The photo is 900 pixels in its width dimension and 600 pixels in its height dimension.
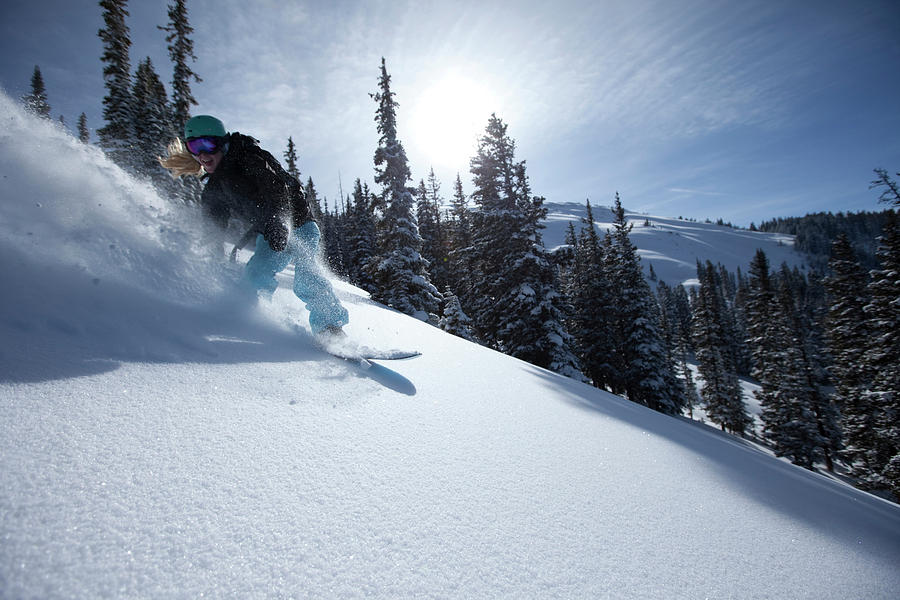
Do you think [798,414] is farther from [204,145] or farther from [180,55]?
[180,55]

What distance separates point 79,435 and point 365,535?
3.14ft

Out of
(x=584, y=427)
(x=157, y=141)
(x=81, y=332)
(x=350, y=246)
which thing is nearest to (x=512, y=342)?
(x=584, y=427)

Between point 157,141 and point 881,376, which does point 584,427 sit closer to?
point 157,141

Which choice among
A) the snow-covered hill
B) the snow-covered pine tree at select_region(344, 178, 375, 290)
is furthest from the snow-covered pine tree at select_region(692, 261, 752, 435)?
the snow-covered hill

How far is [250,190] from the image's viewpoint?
138 inches

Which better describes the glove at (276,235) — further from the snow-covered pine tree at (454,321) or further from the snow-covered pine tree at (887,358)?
the snow-covered pine tree at (887,358)

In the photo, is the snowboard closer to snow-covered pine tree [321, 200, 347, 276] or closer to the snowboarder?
the snowboarder

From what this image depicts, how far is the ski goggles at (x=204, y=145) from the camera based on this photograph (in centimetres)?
347

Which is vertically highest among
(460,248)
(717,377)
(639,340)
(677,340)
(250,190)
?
(460,248)

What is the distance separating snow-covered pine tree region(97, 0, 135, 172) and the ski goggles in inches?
784

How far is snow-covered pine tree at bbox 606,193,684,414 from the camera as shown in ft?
74.5

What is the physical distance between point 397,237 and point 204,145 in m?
15.4

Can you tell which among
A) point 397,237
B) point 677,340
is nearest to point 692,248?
point 677,340

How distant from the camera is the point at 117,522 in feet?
2.85
